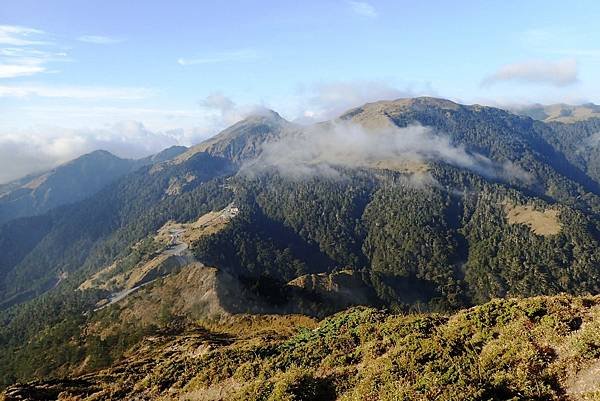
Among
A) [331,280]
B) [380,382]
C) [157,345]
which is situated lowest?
[331,280]

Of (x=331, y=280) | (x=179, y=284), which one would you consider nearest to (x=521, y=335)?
(x=179, y=284)

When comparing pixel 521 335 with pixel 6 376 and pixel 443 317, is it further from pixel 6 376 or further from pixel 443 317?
pixel 6 376

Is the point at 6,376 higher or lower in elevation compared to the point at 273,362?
lower

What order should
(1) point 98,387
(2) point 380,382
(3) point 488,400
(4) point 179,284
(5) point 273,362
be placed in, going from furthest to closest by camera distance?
(4) point 179,284, (1) point 98,387, (5) point 273,362, (2) point 380,382, (3) point 488,400

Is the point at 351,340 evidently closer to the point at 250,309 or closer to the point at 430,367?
the point at 430,367

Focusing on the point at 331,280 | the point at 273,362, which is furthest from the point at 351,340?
the point at 331,280

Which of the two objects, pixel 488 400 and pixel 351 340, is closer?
pixel 488 400

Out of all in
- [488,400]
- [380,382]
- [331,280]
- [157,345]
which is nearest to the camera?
[488,400]
